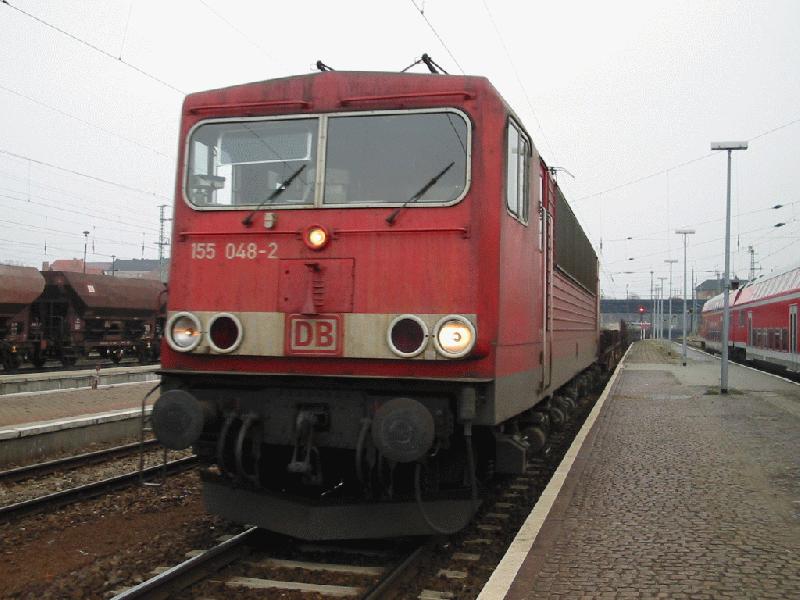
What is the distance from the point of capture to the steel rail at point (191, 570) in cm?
489

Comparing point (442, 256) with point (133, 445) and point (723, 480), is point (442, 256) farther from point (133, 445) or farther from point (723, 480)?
point (133, 445)

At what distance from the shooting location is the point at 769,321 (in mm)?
27500

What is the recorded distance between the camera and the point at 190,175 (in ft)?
20.2

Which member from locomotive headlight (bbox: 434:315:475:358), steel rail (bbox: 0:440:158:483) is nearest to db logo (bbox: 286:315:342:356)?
locomotive headlight (bbox: 434:315:475:358)

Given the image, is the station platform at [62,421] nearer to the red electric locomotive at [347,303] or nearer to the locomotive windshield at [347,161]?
the red electric locomotive at [347,303]

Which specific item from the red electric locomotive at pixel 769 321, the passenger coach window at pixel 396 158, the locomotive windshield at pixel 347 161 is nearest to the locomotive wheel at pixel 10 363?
the locomotive windshield at pixel 347 161

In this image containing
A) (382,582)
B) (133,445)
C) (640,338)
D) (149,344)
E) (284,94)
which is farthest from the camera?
(640,338)

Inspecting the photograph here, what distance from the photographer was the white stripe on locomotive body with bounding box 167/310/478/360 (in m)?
5.33

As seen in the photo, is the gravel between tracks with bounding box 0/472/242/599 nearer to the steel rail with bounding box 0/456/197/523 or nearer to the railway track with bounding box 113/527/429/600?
the steel rail with bounding box 0/456/197/523

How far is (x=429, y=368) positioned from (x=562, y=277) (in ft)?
15.4

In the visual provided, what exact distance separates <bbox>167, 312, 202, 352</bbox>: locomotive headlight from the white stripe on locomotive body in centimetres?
4

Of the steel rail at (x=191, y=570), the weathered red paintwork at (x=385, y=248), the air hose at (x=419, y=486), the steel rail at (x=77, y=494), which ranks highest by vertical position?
the weathered red paintwork at (x=385, y=248)

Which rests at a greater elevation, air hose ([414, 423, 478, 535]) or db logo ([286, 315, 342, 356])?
db logo ([286, 315, 342, 356])

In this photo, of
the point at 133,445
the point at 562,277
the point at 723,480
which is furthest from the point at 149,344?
the point at 723,480
